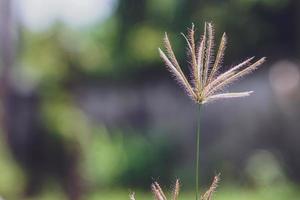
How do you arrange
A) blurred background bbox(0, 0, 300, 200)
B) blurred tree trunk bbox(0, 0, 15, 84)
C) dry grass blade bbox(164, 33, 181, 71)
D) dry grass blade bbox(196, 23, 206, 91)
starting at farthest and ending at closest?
blurred tree trunk bbox(0, 0, 15, 84), blurred background bbox(0, 0, 300, 200), dry grass blade bbox(196, 23, 206, 91), dry grass blade bbox(164, 33, 181, 71)

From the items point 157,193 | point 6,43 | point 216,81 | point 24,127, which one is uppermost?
point 216,81

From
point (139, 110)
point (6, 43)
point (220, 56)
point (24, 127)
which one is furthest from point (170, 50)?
point (139, 110)

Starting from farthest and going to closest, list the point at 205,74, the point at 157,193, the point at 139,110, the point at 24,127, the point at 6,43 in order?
the point at 139,110
the point at 24,127
the point at 6,43
the point at 205,74
the point at 157,193

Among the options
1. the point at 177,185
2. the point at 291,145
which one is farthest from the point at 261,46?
the point at 177,185

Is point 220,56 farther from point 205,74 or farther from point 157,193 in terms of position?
point 157,193

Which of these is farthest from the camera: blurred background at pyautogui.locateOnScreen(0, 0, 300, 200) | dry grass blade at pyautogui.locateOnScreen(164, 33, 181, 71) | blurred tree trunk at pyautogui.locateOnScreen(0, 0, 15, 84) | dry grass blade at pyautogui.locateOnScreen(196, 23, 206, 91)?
blurred tree trunk at pyautogui.locateOnScreen(0, 0, 15, 84)

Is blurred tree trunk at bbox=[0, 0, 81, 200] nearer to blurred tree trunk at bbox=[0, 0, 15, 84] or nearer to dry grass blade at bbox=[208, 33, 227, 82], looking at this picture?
blurred tree trunk at bbox=[0, 0, 15, 84]

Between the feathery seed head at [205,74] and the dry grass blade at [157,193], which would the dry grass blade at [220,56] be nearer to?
the feathery seed head at [205,74]

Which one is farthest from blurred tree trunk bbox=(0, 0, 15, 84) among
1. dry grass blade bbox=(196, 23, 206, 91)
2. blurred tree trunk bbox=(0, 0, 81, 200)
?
dry grass blade bbox=(196, 23, 206, 91)

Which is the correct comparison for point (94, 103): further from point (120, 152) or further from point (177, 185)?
point (177, 185)
